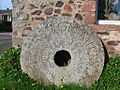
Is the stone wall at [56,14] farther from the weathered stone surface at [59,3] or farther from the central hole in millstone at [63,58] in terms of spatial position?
the central hole in millstone at [63,58]

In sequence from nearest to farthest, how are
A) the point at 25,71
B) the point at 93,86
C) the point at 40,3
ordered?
the point at 93,86, the point at 25,71, the point at 40,3

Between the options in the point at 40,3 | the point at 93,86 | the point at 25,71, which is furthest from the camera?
the point at 40,3

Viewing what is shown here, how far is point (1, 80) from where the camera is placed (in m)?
5.90

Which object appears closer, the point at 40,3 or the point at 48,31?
the point at 48,31

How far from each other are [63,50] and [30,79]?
0.84 meters

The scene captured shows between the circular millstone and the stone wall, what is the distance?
0.47m

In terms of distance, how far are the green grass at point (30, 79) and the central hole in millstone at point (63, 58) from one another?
0.64 m

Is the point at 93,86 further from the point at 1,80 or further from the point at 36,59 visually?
the point at 1,80

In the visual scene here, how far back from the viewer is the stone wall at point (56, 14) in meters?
6.26

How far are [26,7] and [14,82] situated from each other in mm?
1826

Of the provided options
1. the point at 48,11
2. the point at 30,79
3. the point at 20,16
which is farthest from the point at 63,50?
the point at 20,16

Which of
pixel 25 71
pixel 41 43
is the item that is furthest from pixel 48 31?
pixel 25 71

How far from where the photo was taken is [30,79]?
595cm

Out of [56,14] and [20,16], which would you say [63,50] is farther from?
[20,16]
